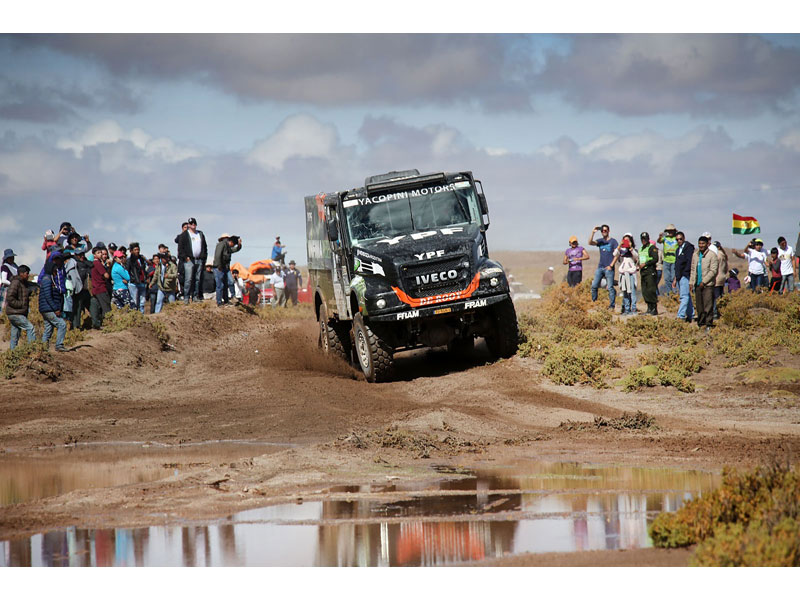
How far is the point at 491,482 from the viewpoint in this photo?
9312mm

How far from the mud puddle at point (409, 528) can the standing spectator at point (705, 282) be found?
1080 centimetres

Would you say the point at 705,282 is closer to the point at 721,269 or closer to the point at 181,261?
the point at 721,269

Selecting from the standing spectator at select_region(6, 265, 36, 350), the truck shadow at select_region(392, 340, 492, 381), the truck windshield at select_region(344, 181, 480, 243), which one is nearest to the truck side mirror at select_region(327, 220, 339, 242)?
the truck windshield at select_region(344, 181, 480, 243)

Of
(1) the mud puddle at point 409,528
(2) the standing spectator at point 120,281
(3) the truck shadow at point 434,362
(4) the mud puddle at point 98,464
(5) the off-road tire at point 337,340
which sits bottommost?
(1) the mud puddle at point 409,528

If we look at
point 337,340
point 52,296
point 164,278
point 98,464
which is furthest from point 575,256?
point 98,464

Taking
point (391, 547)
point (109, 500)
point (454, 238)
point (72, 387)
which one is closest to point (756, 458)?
point (391, 547)

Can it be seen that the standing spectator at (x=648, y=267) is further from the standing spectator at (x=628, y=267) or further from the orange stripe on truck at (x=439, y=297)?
the orange stripe on truck at (x=439, y=297)

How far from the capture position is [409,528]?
24.9 feet

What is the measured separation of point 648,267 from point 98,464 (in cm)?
1457

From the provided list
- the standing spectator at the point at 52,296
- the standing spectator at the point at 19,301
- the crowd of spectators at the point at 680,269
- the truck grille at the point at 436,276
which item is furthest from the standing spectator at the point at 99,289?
the crowd of spectators at the point at 680,269

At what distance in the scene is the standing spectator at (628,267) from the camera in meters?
23.3

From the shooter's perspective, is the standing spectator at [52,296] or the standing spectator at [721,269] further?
the standing spectator at [721,269]

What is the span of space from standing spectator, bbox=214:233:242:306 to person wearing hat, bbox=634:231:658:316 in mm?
11597

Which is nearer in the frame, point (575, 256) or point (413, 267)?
point (413, 267)
